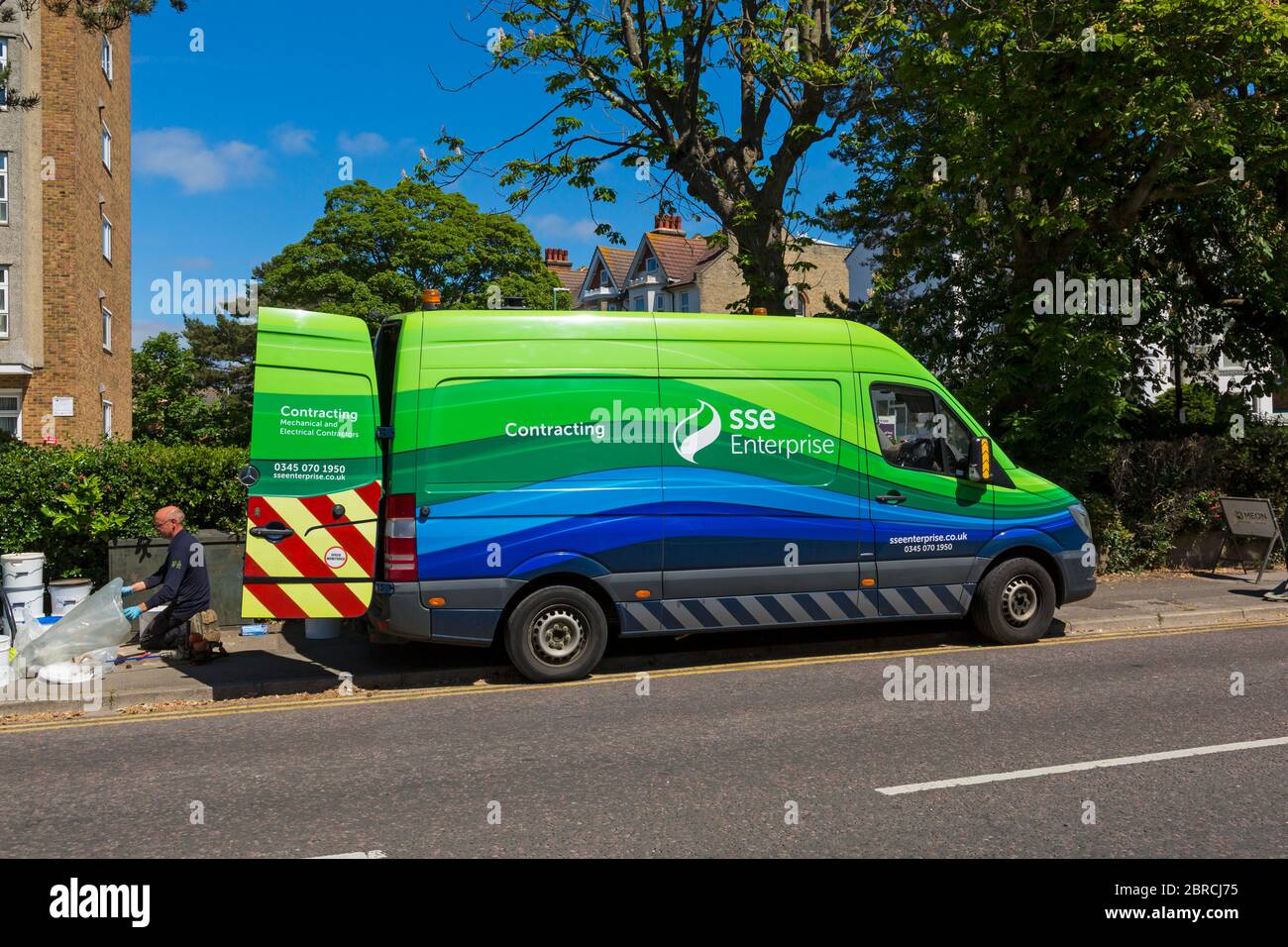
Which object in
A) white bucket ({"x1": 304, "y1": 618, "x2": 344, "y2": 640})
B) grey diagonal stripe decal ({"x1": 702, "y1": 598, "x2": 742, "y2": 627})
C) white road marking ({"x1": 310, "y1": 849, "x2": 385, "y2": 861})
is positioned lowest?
white road marking ({"x1": 310, "y1": 849, "x2": 385, "y2": 861})

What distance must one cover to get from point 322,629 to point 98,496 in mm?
2997

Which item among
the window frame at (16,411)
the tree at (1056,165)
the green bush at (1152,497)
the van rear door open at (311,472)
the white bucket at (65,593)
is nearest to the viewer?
the van rear door open at (311,472)

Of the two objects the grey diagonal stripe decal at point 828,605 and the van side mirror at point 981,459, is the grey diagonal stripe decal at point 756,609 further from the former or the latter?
the van side mirror at point 981,459

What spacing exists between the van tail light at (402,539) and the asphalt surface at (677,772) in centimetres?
99

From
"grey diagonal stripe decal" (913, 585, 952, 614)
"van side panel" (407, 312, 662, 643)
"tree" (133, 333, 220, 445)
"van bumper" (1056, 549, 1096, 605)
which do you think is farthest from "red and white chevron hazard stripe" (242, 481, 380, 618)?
"tree" (133, 333, 220, 445)

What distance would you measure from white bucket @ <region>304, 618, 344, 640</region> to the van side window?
5257 millimetres

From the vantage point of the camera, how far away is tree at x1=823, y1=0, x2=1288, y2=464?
12.4m

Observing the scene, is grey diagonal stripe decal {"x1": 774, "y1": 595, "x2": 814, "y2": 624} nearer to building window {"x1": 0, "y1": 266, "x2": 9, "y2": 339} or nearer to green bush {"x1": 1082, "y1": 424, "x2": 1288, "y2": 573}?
green bush {"x1": 1082, "y1": 424, "x2": 1288, "y2": 573}

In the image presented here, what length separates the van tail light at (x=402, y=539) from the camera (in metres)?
7.90

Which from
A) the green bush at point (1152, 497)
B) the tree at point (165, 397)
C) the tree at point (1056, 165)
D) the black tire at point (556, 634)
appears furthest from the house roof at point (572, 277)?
the black tire at point (556, 634)

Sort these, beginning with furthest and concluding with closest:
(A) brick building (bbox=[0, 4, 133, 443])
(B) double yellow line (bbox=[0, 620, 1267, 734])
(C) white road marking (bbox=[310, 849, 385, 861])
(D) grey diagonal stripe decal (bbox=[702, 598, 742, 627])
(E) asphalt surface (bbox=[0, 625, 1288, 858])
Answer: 1. (A) brick building (bbox=[0, 4, 133, 443])
2. (D) grey diagonal stripe decal (bbox=[702, 598, 742, 627])
3. (B) double yellow line (bbox=[0, 620, 1267, 734])
4. (E) asphalt surface (bbox=[0, 625, 1288, 858])
5. (C) white road marking (bbox=[310, 849, 385, 861])

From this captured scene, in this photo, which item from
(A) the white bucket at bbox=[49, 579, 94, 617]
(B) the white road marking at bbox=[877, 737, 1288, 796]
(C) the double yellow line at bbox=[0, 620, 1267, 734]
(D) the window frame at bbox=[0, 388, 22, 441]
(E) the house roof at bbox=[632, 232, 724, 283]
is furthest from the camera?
(E) the house roof at bbox=[632, 232, 724, 283]

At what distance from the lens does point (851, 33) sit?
1428 centimetres
